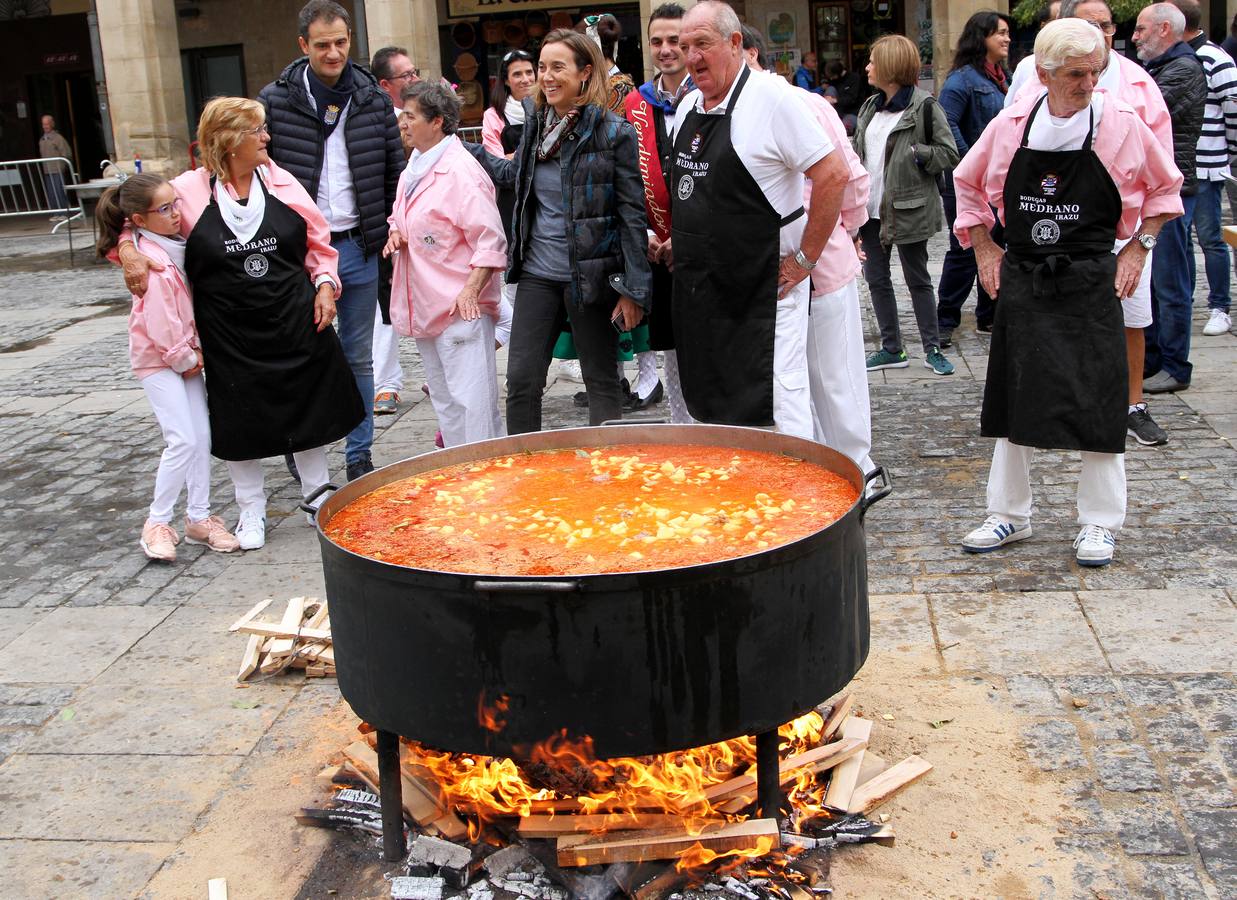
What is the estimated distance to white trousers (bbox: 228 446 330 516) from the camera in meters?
6.55

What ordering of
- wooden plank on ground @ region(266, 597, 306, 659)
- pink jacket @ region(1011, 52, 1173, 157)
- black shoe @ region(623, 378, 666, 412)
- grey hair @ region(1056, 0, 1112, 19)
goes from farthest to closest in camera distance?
black shoe @ region(623, 378, 666, 412) → grey hair @ region(1056, 0, 1112, 19) → pink jacket @ region(1011, 52, 1173, 157) → wooden plank on ground @ region(266, 597, 306, 659)

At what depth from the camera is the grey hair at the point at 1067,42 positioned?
195 inches

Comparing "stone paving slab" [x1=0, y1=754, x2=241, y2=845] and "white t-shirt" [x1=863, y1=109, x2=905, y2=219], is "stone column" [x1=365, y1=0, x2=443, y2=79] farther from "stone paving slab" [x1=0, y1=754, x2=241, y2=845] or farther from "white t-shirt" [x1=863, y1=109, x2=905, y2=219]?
"stone paving slab" [x1=0, y1=754, x2=241, y2=845]

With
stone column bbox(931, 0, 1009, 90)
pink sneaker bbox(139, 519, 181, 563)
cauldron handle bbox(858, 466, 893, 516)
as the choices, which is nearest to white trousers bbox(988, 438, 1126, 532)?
cauldron handle bbox(858, 466, 893, 516)

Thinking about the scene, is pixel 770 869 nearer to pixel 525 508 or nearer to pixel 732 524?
pixel 732 524

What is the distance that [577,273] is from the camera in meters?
6.15

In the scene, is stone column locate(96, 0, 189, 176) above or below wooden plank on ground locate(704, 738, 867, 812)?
above

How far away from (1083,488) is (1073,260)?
96 cm

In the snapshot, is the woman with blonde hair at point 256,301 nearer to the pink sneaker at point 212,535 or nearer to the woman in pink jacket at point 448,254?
the pink sneaker at point 212,535

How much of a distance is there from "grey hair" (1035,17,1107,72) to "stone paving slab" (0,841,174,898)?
4.11 metres

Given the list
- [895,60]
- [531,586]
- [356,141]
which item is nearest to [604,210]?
[356,141]

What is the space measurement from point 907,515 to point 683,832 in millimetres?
3155

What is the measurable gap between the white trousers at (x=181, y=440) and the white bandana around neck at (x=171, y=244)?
0.51 m

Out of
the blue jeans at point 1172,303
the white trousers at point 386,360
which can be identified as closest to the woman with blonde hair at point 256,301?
the white trousers at point 386,360
